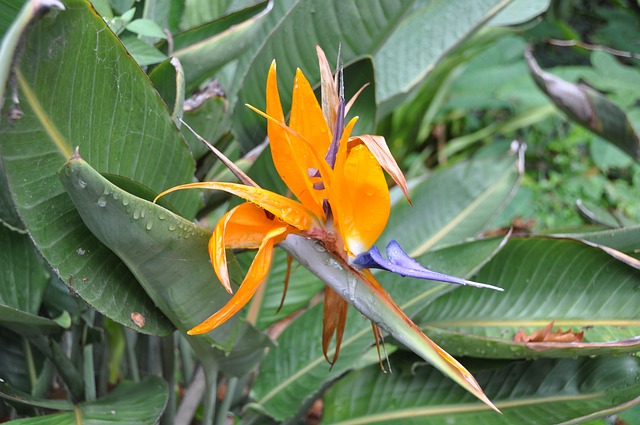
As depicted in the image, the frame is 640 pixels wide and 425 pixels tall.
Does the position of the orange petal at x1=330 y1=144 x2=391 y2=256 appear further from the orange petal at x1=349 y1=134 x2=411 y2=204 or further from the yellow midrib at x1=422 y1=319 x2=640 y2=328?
the yellow midrib at x1=422 y1=319 x2=640 y2=328

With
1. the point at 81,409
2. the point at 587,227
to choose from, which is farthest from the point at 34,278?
the point at 587,227

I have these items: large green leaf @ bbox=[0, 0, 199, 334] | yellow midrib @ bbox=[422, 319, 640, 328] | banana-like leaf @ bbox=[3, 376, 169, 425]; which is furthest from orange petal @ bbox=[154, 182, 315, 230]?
yellow midrib @ bbox=[422, 319, 640, 328]

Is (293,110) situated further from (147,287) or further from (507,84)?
(507,84)

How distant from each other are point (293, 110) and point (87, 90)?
0.18 m

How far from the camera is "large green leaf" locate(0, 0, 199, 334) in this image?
1.87 ft

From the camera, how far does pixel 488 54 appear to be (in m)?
2.73

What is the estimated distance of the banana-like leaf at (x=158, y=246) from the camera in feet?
1.83

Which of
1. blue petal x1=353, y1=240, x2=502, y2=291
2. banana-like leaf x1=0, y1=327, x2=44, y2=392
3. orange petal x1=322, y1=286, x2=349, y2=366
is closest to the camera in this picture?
blue petal x1=353, y1=240, x2=502, y2=291

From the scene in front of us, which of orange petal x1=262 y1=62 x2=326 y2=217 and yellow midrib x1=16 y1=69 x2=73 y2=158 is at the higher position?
yellow midrib x1=16 y1=69 x2=73 y2=158

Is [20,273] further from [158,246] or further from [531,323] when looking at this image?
[531,323]

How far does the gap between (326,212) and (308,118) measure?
0.28ft

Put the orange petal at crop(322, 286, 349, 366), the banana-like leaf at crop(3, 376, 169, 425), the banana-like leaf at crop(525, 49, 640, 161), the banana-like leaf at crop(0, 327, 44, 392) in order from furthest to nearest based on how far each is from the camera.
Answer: the banana-like leaf at crop(525, 49, 640, 161)
the banana-like leaf at crop(0, 327, 44, 392)
the banana-like leaf at crop(3, 376, 169, 425)
the orange petal at crop(322, 286, 349, 366)

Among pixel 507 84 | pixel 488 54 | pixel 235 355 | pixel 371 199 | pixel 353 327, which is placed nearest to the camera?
pixel 371 199

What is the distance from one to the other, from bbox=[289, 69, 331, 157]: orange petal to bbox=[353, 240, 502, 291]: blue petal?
0.11m
